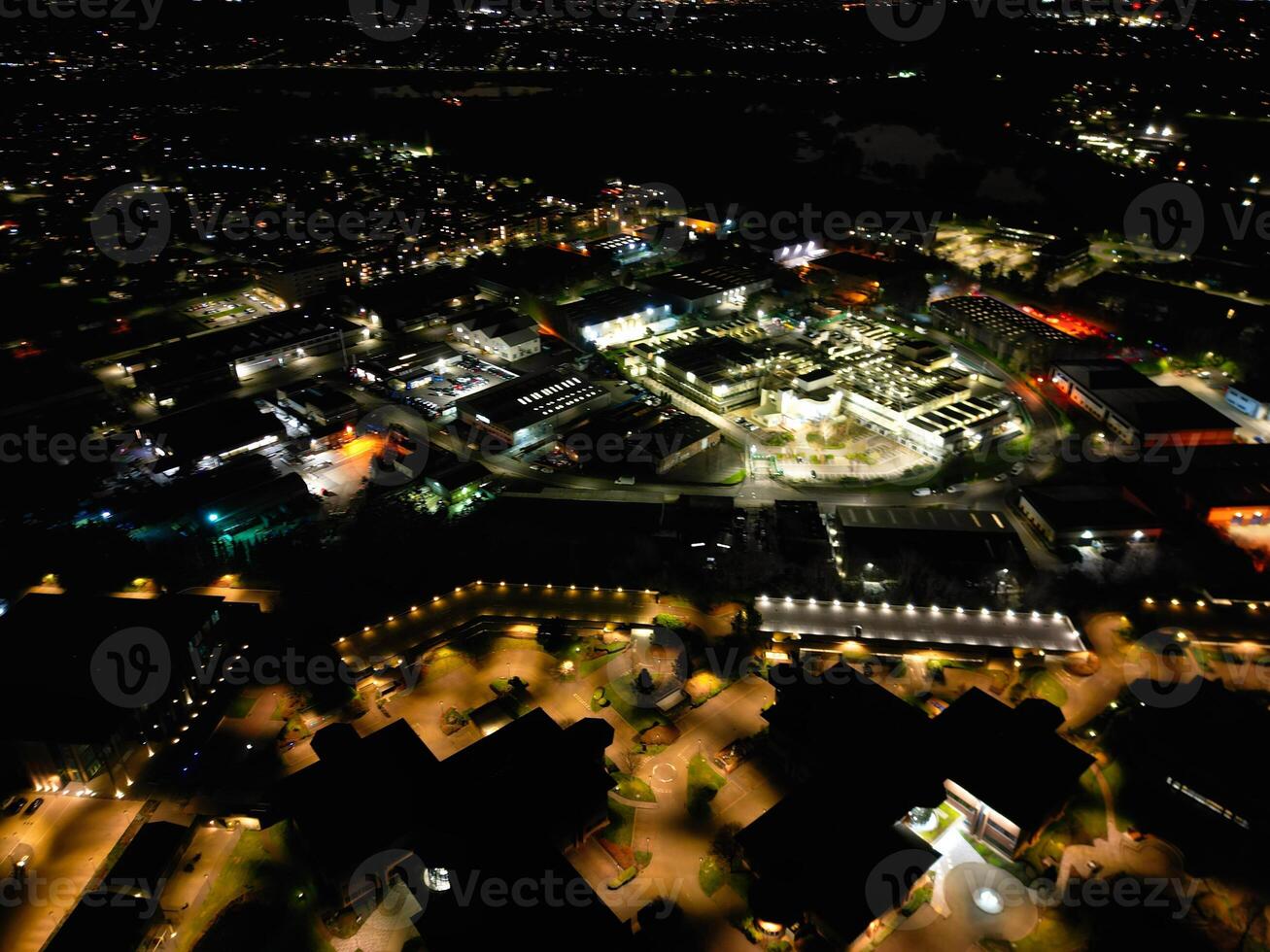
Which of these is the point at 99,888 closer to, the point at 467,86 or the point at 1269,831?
the point at 1269,831

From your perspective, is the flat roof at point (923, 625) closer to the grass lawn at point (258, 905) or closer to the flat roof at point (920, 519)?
the flat roof at point (920, 519)

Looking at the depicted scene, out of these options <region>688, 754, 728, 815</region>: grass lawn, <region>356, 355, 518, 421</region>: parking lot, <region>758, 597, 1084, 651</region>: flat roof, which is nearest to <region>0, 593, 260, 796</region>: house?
<region>688, 754, 728, 815</region>: grass lawn

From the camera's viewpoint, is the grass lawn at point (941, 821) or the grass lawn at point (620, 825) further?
the grass lawn at point (620, 825)

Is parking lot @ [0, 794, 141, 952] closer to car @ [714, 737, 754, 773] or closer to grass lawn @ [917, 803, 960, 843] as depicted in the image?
car @ [714, 737, 754, 773]

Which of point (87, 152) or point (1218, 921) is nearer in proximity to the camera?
point (1218, 921)

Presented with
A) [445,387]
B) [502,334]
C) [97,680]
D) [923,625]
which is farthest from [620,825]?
[502,334]

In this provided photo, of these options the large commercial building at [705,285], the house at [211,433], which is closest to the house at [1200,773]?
the large commercial building at [705,285]

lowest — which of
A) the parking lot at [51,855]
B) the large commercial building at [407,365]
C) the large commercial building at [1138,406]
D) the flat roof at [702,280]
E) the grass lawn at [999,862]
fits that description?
the parking lot at [51,855]

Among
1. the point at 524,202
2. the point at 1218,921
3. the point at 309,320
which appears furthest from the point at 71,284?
the point at 1218,921
